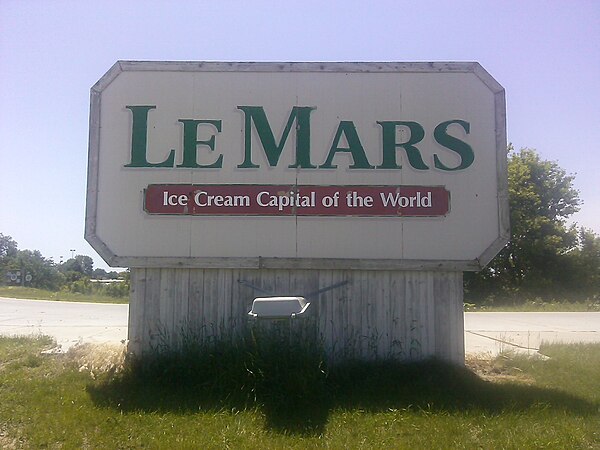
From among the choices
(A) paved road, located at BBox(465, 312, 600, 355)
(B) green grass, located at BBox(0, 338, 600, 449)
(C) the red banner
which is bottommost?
(B) green grass, located at BBox(0, 338, 600, 449)

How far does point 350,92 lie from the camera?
28.2 ft

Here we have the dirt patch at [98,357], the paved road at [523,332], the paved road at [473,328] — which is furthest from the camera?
the paved road at [473,328]

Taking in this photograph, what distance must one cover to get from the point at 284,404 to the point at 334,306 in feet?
6.94

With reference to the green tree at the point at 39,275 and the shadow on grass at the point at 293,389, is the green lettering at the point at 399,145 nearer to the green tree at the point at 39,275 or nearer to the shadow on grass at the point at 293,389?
the shadow on grass at the point at 293,389

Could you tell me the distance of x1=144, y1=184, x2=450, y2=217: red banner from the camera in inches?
327

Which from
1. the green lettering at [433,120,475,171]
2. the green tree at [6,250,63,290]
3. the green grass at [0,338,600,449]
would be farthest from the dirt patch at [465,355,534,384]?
the green tree at [6,250,63,290]

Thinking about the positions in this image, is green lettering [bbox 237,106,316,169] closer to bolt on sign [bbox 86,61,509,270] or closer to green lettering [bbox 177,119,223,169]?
bolt on sign [bbox 86,61,509,270]

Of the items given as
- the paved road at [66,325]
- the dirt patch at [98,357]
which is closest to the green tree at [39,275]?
the paved road at [66,325]

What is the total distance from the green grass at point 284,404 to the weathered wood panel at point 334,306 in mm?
355

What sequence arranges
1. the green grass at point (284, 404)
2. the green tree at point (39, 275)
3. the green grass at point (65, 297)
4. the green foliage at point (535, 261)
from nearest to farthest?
the green grass at point (284, 404), the green grass at point (65, 297), the green foliage at point (535, 261), the green tree at point (39, 275)

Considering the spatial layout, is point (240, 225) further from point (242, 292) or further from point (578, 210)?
point (578, 210)

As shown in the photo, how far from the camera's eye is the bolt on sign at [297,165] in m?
8.27

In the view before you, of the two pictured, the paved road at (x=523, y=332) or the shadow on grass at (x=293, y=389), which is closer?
the shadow on grass at (x=293, y=389)

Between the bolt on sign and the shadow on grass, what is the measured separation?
1.48m
